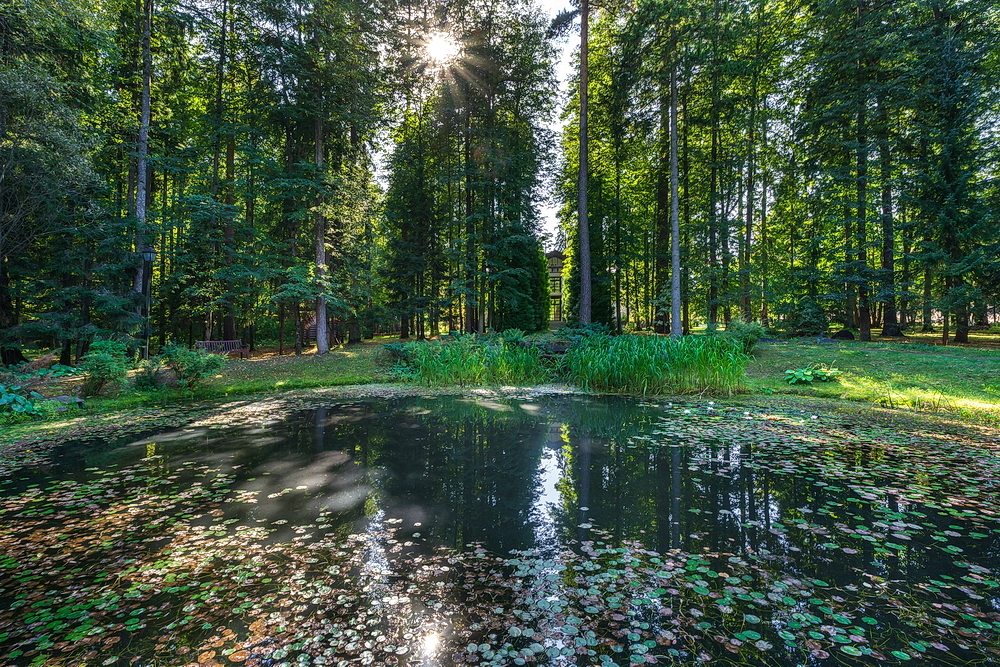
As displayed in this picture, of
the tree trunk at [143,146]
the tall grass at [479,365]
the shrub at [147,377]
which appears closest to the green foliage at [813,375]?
the tall grass at [479,365]

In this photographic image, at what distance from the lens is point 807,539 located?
112 inches

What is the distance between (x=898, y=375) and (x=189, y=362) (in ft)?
49.9

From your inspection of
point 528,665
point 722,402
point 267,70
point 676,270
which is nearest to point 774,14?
point 676,270

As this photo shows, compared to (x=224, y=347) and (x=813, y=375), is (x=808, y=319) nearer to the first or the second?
(x=813, y=375)

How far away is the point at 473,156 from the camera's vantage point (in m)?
16.8

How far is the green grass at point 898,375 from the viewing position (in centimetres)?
705

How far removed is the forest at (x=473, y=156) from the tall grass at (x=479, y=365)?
3.76 m

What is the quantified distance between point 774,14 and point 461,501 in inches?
905

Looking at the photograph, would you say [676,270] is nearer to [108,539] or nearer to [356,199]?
[356,199]

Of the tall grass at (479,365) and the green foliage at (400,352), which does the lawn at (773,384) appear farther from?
the tall grass at (479,365)

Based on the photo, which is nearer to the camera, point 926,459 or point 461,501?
point 461,501

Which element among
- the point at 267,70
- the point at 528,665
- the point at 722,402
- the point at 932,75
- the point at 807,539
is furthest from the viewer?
the point at 267,70

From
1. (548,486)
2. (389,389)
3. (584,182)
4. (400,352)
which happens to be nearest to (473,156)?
(584,182)

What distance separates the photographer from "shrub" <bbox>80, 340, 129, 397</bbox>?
7688 mm
